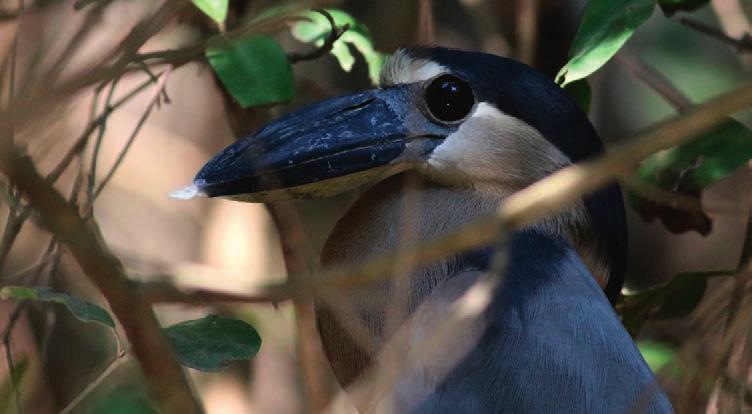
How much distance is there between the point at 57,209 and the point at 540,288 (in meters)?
0.81

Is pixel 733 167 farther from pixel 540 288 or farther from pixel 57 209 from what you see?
pixel 57 209

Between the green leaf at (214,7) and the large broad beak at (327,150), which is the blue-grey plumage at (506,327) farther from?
the green leaf at (214,7)

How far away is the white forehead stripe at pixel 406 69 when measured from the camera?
179cm

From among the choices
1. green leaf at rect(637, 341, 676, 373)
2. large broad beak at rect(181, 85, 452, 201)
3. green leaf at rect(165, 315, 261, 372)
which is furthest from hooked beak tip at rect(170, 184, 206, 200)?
green leaf at rect(637, 341, 676, 373)

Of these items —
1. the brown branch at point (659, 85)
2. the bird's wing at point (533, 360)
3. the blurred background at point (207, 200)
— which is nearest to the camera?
the bird's wing at point (533, 360)

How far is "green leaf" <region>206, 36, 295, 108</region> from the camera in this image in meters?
1.64

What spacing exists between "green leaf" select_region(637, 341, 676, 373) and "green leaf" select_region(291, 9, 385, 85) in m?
0.61

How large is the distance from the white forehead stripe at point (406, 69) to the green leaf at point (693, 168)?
0.35 meters

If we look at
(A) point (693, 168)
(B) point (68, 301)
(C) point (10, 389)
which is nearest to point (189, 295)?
(B) point (68, 301)

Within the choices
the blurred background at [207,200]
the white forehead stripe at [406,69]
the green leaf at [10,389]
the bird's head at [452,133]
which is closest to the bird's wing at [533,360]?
the bird's head at [452,133]

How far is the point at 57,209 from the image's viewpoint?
3.32 ft

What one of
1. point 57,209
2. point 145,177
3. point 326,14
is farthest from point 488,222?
point 145,177

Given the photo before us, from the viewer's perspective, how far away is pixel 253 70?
1.65 meters

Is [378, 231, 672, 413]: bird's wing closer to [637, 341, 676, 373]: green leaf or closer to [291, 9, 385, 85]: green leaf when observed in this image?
[637, 341, 676, 373]: green leaf
